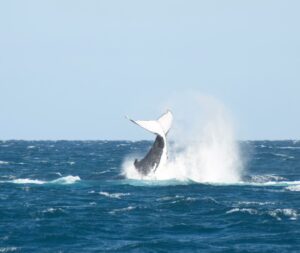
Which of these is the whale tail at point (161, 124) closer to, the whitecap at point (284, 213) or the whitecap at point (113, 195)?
the whitecap at point (113, 195)

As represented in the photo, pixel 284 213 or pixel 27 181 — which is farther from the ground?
pixel 27 181

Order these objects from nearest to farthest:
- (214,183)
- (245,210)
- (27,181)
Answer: (245,210)
(214,183)
(27,181)

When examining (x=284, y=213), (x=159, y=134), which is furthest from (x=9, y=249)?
(x=159, y=134)

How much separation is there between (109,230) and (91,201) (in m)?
9.56

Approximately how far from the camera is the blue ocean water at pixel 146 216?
3134cm

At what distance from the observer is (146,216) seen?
3784 cm

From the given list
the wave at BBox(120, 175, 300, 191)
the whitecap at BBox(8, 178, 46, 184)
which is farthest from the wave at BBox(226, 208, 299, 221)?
→ the whitecap at BBox(8, 178, 46, 184)

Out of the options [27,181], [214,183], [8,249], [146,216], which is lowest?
[8,249]

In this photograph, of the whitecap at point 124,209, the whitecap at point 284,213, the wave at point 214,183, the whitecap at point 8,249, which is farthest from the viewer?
the wave at point 214,183

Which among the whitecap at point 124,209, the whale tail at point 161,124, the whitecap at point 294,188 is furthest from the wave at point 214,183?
the whitecap at point 124,209

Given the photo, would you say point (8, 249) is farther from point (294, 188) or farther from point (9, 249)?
point (294, 188)

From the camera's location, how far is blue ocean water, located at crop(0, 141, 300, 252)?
3134 centimetres

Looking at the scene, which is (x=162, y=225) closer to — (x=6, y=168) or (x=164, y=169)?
(x=164, y=169)

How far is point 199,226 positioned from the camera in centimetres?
3516
